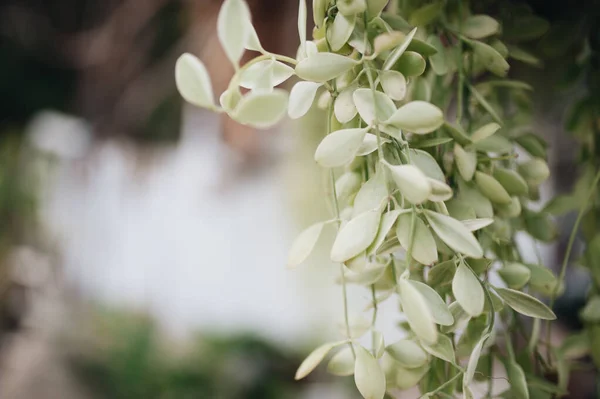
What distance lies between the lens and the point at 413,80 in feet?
0.85

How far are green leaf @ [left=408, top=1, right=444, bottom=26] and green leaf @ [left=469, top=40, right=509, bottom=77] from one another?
24 millimetres

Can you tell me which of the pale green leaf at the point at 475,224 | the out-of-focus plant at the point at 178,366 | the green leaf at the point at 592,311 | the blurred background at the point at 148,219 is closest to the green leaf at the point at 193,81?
the pale green leaf at the point at 475,224

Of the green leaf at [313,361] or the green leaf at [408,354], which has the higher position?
the green leaf at [313,361]

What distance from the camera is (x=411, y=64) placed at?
0.63 feet

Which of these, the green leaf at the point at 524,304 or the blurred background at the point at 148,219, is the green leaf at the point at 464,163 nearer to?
the green leaf at the point at 524,304

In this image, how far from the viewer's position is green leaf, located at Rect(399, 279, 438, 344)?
15cm

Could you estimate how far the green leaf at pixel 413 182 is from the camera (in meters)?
0.14

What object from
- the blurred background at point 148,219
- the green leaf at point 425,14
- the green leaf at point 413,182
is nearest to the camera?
the green leaf at point 413,182

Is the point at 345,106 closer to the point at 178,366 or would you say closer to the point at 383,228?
the point at 383,228

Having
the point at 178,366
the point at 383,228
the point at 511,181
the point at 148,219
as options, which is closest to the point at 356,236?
the point at 383,228

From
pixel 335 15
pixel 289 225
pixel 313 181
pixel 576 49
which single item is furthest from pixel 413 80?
pixel 289 225

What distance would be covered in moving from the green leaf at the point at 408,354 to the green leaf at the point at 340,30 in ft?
0.40

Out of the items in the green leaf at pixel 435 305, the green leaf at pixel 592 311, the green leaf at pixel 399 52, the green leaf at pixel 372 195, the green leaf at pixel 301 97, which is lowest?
the green leaf at pixel 592 311

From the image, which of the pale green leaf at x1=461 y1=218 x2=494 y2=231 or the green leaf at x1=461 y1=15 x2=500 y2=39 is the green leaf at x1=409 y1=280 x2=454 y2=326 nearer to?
the pale green leaf at x1=461 y1=218 x2=494 y2=231
